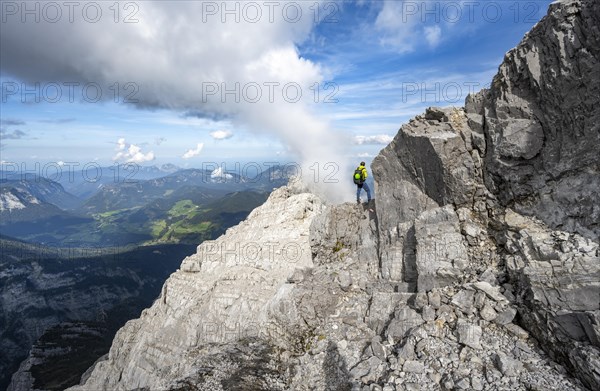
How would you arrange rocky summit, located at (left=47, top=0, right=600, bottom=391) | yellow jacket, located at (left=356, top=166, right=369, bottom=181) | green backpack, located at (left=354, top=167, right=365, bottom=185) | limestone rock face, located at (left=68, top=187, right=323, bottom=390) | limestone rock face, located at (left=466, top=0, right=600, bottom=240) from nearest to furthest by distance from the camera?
1. rocky summit, located at (left=47, top=0, right=600, bottom=391)
2. limestone rock face, located at (left=466, top=0, right=600, bottom=240)
3. limestone rock face, located at (left=68, top=187, right=323, bottom=390)
4. green backpack, located at (left=354, top=167, right=365, bottom=185)
5. yellow jacket, located at (left=356, top=166, right=369, bottom=181)

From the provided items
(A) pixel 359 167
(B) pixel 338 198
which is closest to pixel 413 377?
(A) pixel 359 167

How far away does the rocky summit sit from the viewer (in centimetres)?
1394

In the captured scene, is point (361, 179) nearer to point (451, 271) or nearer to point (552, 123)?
point (451, 271)

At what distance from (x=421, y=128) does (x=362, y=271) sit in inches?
463

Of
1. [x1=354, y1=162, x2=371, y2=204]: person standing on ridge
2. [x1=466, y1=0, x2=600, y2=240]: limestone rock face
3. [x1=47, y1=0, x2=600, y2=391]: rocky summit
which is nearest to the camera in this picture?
[x1=47, y1=0, x2=600, y2=391]: rocky summit

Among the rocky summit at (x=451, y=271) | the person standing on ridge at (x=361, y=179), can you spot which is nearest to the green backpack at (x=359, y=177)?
the person standing on ridge at (x=361, y=179)

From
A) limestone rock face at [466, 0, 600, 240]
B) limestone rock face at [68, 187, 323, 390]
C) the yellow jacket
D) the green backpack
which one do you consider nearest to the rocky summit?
limestone rock face at [466, 0, 600, 240]

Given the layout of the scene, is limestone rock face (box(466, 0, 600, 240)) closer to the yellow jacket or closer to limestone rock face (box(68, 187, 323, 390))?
the yellow jacket

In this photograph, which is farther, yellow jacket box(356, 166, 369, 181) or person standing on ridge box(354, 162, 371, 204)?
yellow jacket box(356, 166, 369, 181)

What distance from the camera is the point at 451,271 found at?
18.6 meters

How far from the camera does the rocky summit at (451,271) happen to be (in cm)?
1394

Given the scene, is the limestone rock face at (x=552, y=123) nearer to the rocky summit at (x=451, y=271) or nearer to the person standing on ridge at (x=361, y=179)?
the rocky summit at (x=451, y=271)

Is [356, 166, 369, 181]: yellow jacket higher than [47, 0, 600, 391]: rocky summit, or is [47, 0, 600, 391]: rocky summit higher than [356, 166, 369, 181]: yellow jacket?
[356, 166, 369, 181]: yellow jacket

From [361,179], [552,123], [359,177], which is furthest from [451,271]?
[359,177]
